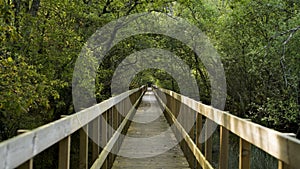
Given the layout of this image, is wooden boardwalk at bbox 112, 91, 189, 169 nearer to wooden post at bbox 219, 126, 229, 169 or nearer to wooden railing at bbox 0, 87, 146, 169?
wooden railing at bbox 0, 87, 146, 169

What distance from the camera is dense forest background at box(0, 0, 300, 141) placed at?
19.9 feet

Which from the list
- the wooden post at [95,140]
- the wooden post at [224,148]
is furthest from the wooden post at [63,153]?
the wooden post at [95,140]

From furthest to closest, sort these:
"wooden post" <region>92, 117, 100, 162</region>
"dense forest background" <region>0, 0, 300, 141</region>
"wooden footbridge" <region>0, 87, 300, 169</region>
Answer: "dense forest background" <region>0, 0, 300, 141</region>
"wooden post" <region>92, 117, 100, 162</region>
"wooden footbridge" <region>0, 87, 300, 169</region>

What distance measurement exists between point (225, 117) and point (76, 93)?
7.63m

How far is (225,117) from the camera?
3.44 m

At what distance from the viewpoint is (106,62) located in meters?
16.3

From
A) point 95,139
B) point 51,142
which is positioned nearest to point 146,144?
point 95,139

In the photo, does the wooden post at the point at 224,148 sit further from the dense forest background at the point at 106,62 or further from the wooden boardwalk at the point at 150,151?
the dense forest background at the point at 106,62

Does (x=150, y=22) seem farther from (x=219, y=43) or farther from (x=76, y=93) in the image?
(x=76, y=93)

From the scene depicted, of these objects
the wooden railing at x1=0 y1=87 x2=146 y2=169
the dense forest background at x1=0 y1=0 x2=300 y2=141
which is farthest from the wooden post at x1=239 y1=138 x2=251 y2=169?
the dense forest background at x1=0 y1=0 x2=300 y2=141

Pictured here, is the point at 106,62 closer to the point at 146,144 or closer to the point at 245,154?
the point at 146,144

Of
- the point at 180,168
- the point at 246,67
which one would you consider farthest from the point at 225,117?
the point at 246,67

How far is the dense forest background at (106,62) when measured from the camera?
6.07m

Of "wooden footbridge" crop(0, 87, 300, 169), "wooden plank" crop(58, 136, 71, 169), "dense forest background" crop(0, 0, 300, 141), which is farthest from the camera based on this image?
"dense forest background" crop(0, 0, 300, 141)
